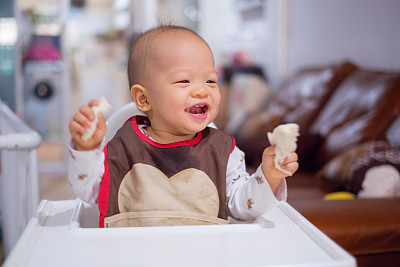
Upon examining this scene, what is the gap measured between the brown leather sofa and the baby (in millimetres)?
307

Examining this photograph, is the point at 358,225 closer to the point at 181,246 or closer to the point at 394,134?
the point at 181,246

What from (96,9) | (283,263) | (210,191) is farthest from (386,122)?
(96,9)

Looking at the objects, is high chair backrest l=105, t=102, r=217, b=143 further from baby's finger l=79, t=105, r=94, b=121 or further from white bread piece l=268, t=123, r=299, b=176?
white bread piece l=268, t=123, r=299, b=176

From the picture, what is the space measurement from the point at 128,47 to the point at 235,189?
4.04 metres

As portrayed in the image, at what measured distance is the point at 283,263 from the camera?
2.03ft

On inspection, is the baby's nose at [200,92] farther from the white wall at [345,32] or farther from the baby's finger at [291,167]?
the white wall at [345,32]

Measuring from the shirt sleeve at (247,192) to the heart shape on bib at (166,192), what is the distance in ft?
0.15

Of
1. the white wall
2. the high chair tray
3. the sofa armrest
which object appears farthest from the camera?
the white wall

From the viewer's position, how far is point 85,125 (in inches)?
29.9

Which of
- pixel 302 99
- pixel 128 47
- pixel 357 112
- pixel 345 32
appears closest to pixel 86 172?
pixel 357 112

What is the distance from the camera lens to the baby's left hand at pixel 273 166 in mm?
785

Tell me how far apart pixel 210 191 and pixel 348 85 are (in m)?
1.79

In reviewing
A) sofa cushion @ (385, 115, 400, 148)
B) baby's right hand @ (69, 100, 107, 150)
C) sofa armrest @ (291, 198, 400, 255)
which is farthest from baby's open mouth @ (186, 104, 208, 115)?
sofa cushion @ (385, 115, 400, 148)

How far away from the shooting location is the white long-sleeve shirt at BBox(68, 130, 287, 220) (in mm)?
831
